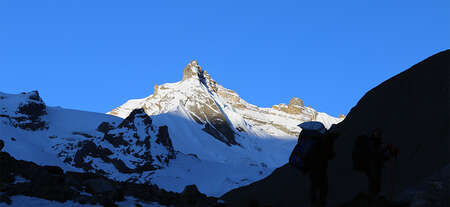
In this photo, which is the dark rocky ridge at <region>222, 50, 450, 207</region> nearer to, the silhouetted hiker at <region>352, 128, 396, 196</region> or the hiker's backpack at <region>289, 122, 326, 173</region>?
the silhouetted hiker at <region>352, 128, 396, 196</region>

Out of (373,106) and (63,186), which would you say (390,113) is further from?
(63,186)

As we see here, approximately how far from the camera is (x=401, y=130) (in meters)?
33.5

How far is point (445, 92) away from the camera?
32.7 m

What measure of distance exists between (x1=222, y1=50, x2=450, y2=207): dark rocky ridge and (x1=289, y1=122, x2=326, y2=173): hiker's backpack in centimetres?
1106

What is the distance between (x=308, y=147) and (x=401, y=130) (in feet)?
67.3

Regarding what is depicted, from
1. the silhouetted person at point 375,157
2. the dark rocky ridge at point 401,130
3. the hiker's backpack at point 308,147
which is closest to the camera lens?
the hiker's backpack at point 308,147

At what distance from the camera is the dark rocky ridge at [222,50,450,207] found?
2811cm

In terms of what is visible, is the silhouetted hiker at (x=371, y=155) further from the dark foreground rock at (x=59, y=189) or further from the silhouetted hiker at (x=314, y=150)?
the dark foreground rock at (x=59, y=189)

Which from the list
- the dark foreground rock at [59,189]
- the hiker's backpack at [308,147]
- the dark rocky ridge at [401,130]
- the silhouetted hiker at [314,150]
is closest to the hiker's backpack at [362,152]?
the silhouetted hiker at [314,150]

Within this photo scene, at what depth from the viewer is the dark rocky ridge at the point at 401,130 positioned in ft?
92.2

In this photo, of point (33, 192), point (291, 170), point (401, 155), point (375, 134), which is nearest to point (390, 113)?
point (401, 155)

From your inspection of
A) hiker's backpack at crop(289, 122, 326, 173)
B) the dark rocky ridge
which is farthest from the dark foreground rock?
hiker's backpack at crop(289, 122, 326, 173)

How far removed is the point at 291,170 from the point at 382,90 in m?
9.12

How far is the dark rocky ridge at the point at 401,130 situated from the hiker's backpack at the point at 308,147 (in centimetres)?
1106
